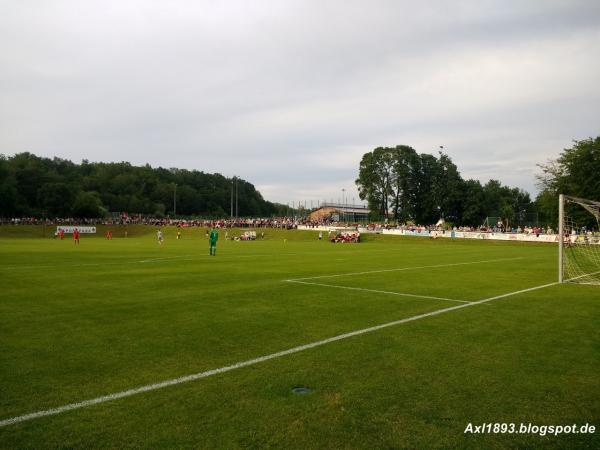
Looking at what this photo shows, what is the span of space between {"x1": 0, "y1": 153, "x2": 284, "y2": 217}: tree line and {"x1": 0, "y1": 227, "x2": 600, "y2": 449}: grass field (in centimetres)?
10127

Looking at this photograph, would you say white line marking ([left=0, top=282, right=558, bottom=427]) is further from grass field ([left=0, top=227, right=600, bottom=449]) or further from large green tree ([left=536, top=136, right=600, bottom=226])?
large green tree ([left=536, top=136, right=600, bottom=226])

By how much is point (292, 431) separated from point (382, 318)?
519 centimetres

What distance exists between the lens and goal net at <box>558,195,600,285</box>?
15.8 metres

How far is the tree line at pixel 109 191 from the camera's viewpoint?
10675 centimetres

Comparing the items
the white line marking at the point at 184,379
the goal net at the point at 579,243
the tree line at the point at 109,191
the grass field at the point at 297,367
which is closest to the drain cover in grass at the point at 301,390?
the grass field at the point at 297,367

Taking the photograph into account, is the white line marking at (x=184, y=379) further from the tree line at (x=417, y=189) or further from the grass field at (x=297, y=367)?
the tree line at (x=417, y=189)

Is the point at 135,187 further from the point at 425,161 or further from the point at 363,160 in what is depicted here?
the point at 425,161

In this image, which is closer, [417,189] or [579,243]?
[579,243]

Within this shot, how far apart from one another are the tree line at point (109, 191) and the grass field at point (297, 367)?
101266 mm

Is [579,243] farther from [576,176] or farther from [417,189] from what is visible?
[417,189]

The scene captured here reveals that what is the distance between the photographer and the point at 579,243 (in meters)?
37.9

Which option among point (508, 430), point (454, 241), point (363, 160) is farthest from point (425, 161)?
point (508, 430)

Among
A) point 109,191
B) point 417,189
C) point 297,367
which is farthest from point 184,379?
point 109,191

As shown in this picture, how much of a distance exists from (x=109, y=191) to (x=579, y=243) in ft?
420
